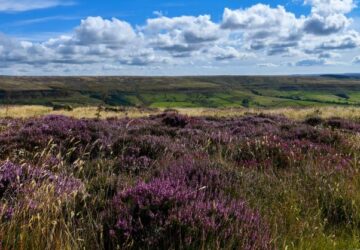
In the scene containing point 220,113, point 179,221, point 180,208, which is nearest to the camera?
point 179,221

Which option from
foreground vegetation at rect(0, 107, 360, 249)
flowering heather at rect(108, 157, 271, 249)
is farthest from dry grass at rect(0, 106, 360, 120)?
flowering heather at rect(108, 157, 271, 249)

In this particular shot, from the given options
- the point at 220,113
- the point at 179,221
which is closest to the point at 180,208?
the point at 179,221

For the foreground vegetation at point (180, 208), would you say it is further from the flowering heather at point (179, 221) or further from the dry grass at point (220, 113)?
the dry grass at point (220, 113)

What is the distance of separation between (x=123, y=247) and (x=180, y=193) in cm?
94

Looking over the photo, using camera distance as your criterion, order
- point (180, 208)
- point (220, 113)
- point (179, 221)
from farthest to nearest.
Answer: point (220, 113)
point (180, 208)
point (179, 221)

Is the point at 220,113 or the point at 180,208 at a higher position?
the point at 180,208

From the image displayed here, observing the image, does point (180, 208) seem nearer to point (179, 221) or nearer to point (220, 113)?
point (179, 221)

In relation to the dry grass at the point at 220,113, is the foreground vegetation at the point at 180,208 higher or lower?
higher

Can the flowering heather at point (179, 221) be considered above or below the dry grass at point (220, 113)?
above

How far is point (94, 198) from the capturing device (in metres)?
4.46

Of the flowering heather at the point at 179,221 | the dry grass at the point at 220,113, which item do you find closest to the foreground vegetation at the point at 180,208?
the flowering heather at the point at 179,221

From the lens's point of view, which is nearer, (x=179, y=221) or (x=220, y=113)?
(x=179, y=221)

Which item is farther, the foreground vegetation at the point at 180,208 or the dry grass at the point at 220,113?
the dry grass at the point at 220,113

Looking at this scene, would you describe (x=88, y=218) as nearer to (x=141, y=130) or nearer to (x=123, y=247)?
(x=123, y=247)
